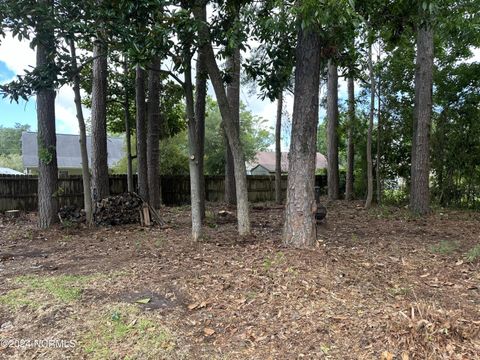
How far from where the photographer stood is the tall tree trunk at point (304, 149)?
415 cm

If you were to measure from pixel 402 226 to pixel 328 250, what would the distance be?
2.82 metres

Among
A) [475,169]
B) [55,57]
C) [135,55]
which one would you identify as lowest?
[475,169]

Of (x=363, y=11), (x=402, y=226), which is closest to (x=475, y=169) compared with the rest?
(x=402, y=226)

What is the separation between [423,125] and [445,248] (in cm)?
403

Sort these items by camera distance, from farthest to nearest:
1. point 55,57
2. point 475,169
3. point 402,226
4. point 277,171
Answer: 1. point 277,171
2. point 475,169
3. point 402,226
4. point 55,57

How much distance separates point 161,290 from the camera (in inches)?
126

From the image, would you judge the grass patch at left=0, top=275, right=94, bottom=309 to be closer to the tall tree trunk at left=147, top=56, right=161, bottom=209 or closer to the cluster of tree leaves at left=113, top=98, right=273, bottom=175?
the tall tree trunk at left=147, top=56, right=161, bottom=209

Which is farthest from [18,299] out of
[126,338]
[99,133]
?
[99,133]

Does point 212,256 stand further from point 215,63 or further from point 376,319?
point 215,63

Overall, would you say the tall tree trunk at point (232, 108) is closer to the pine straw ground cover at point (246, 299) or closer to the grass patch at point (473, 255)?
the pine straw ground cover at point (246, 299)

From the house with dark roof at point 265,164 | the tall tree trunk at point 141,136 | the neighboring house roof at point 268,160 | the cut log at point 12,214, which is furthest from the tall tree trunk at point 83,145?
→ the neighboring house roof at point 268,160

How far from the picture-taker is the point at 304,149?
13.6 ft

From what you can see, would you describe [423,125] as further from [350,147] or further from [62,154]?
[62,154]

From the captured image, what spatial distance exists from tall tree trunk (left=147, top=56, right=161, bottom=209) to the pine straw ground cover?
434 centimetres
